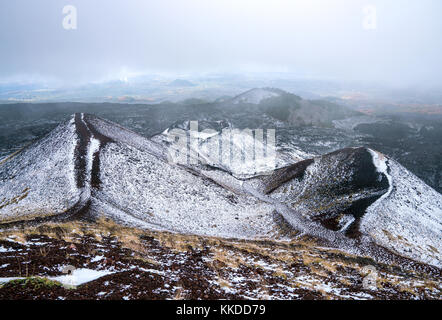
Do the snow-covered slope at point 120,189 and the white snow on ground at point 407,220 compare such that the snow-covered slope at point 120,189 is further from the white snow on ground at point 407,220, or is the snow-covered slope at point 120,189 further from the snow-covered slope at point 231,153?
the snow-covered slope at point 231,153

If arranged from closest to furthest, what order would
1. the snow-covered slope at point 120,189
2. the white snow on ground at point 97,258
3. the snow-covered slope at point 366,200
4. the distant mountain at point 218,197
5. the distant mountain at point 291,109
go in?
the white snow on ground at point 97,258, the distant mountain at point 218,197, the snow-covered slope at point 366,200, the snow-covered slope at point 120,189, the distant mountain at point 291,109

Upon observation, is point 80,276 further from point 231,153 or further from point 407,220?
point 231,153

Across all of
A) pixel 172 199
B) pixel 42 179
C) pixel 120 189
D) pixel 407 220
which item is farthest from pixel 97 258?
pixel 407 220

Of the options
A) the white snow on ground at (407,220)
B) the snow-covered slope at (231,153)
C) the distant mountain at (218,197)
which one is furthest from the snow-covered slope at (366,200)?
the snow-covered slope at (231,153)
